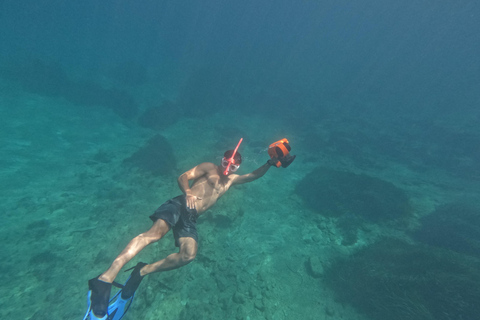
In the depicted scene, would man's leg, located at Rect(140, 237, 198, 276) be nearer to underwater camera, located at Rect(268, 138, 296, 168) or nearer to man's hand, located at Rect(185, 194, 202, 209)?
man's hand, located at Rect(185, 194, 202, 209)

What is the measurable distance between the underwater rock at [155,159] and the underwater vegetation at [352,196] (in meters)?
7.58

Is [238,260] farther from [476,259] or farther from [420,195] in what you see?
[420,195]

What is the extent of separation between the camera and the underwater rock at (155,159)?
34.5ft

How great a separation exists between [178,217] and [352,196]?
9.27 metres

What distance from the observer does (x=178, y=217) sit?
407 cm

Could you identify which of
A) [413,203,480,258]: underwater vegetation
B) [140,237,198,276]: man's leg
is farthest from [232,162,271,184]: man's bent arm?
[413,203,480,258]: underwater vegetation

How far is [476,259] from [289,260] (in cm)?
596

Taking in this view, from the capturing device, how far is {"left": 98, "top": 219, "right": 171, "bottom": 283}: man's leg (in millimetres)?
3176

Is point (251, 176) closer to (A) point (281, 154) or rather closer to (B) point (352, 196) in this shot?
(A) point (281, 154)

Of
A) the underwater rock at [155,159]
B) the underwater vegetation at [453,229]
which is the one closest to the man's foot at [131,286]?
the underwater rock at [155,159]

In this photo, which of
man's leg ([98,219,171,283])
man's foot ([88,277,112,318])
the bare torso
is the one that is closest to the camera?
man's foot ([88,277,112,318])

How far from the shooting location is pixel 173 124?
17.7m

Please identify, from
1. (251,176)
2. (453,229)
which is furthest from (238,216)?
(453,229)

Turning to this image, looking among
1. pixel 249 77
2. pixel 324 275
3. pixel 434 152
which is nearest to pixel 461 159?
pixel 434 152
